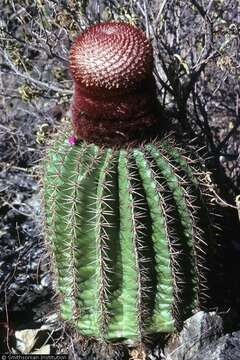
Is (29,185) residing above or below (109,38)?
below

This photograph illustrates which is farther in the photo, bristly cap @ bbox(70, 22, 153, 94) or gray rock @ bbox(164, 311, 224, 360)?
gray rock @ bbox(164, 311, 224, 360)

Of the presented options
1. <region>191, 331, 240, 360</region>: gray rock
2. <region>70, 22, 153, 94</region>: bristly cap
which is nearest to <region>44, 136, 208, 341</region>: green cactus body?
<region>191, 331, 240, 360</region>: gray rock

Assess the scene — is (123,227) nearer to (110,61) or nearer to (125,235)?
(125,235)

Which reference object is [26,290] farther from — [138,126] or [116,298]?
[138,126]

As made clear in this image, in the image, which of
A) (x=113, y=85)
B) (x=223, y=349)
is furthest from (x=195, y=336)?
(x=113, y=85)

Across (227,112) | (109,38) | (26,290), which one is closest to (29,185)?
(26,290)

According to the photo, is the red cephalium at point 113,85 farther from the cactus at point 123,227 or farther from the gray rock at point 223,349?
the gray rock at point 223,349

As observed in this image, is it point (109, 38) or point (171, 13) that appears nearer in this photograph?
point (109, 38)

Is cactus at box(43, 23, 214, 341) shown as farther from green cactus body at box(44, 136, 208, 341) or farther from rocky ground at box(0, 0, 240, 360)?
rocky ground at box(0, 0, 240, 360)
